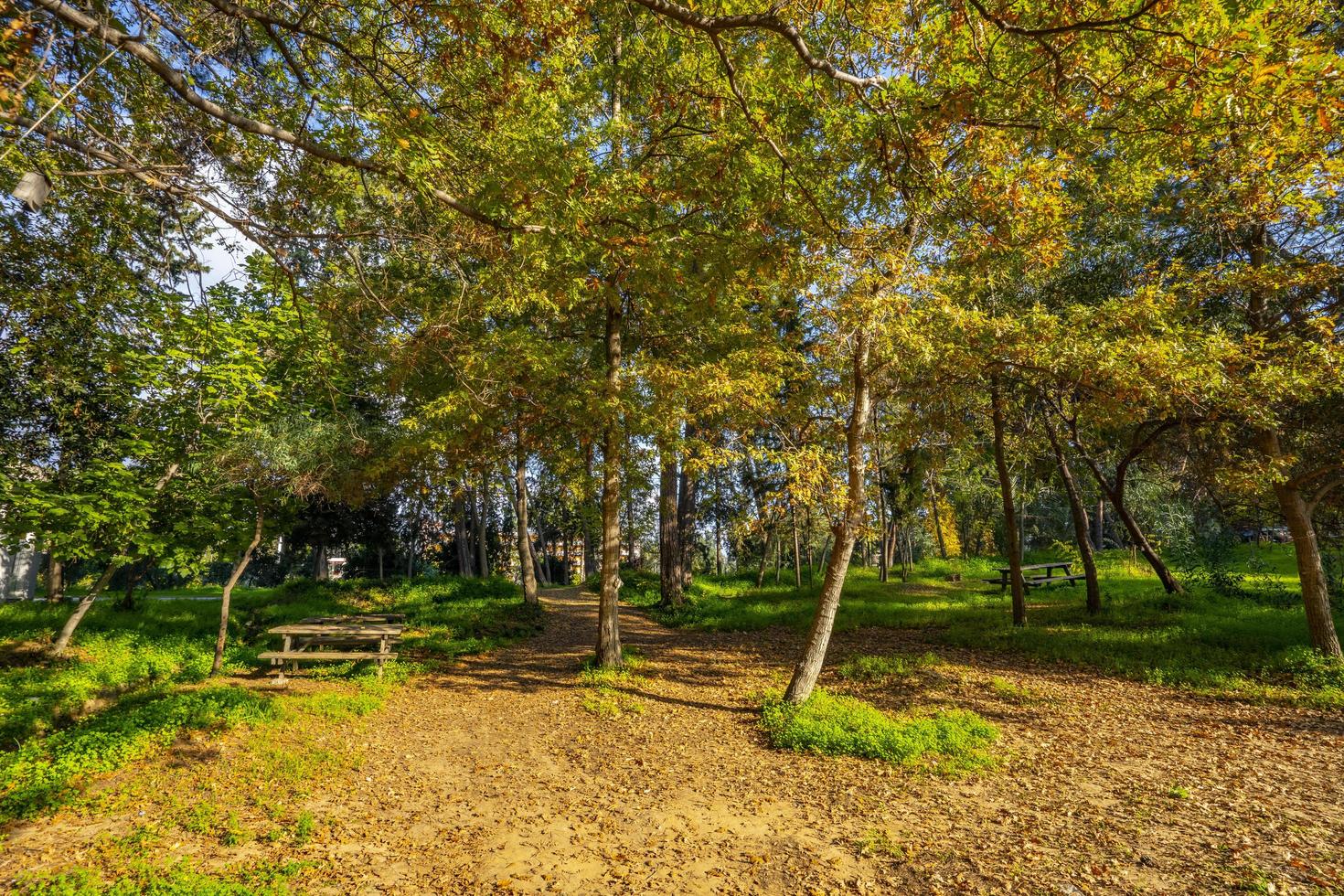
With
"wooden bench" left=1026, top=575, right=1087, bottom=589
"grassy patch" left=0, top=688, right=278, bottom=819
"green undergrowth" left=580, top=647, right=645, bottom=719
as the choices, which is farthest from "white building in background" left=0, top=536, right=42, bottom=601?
"wooden bench" left=1026, top=575, right=1087, bottom=589

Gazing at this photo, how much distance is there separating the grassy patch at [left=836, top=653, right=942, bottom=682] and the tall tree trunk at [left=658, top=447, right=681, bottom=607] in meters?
7.28

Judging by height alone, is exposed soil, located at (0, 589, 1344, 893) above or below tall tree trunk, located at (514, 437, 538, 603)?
below

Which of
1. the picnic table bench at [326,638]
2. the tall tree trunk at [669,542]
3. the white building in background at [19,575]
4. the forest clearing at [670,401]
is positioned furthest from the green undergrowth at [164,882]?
the white building in background at [19,575]

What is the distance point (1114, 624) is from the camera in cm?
1199

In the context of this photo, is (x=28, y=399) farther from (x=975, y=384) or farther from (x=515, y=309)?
(x=975, y=384)

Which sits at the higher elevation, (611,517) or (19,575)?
(611,517)

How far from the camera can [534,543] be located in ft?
128

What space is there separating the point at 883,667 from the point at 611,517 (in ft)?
17.4

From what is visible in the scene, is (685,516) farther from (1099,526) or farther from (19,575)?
(1099,526)

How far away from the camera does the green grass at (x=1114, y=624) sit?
28.3ft

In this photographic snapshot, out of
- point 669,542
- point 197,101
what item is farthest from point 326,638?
point 669,542

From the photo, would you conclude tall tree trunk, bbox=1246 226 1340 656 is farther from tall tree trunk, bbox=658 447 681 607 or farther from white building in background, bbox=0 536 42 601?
white building in background, bbox=0 536 42 601

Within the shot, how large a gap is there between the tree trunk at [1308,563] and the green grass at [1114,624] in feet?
1.13

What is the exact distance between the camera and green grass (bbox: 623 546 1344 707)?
864 centimetres
